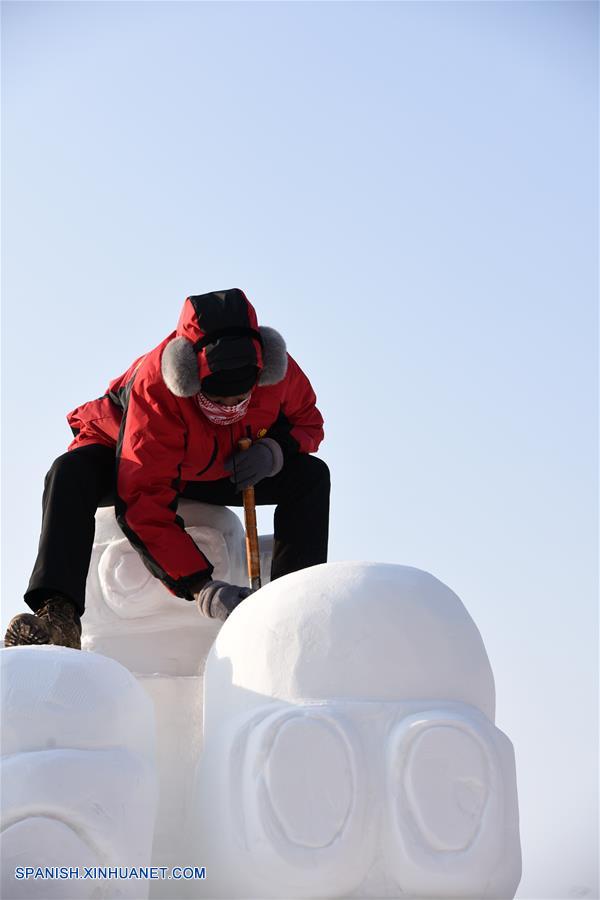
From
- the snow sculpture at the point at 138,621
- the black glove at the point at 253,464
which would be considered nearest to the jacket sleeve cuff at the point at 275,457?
the black glove at the point at 253,464

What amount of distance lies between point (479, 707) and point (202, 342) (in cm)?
154

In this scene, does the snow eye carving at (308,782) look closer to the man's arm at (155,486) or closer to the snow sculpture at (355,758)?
the snow sculpture at (355,758)

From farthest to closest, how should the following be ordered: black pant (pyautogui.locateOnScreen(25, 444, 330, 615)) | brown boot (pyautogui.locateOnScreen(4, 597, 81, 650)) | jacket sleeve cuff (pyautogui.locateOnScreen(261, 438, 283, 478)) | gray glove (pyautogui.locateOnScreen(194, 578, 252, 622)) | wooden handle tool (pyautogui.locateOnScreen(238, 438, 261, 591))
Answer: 1. jacket sleeve cuff (pyautogui.locateOnScreen(261, 438, 283, 478))
2. wooden handle tool (pyautogui.locateOnScreen(238, 438, 261, 591))
3. black pant (pyautogui.locateOnScreen(25, 444, 330, 615))
4. gray glove (pyautogui.locateOnScreen(194, 578, 252, 622))
5. brown boot (pyautogui.locateOnScreen(4, 597, 81, 650))

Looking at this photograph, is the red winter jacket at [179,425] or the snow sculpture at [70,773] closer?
the snow sculpture at [70,773]

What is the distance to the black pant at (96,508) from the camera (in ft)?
12.0

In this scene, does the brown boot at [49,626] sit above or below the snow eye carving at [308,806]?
above

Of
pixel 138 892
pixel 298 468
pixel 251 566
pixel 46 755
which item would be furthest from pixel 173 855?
pixel 298 468

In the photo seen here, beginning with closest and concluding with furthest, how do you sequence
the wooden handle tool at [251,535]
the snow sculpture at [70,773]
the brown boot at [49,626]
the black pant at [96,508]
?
the snow sculpture at [70,773], the brown boot at [49,626], the black pant at [96,508], the wooden handle tool at [251,535]

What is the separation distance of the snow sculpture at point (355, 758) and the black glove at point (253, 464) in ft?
3.90

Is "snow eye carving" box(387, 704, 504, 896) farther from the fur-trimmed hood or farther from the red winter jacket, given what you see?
the fur-trimmed hood

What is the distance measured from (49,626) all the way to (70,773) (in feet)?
3.49

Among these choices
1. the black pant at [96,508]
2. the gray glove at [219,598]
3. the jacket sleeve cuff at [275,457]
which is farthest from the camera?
the jacket sleeve cuff at [275,457]

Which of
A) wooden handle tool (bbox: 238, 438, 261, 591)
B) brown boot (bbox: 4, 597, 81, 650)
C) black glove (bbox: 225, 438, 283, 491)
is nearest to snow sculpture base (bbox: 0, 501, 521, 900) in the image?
brown boot (bbox: 4, 597, 81, 650)

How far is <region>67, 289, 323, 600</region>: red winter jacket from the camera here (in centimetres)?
372
